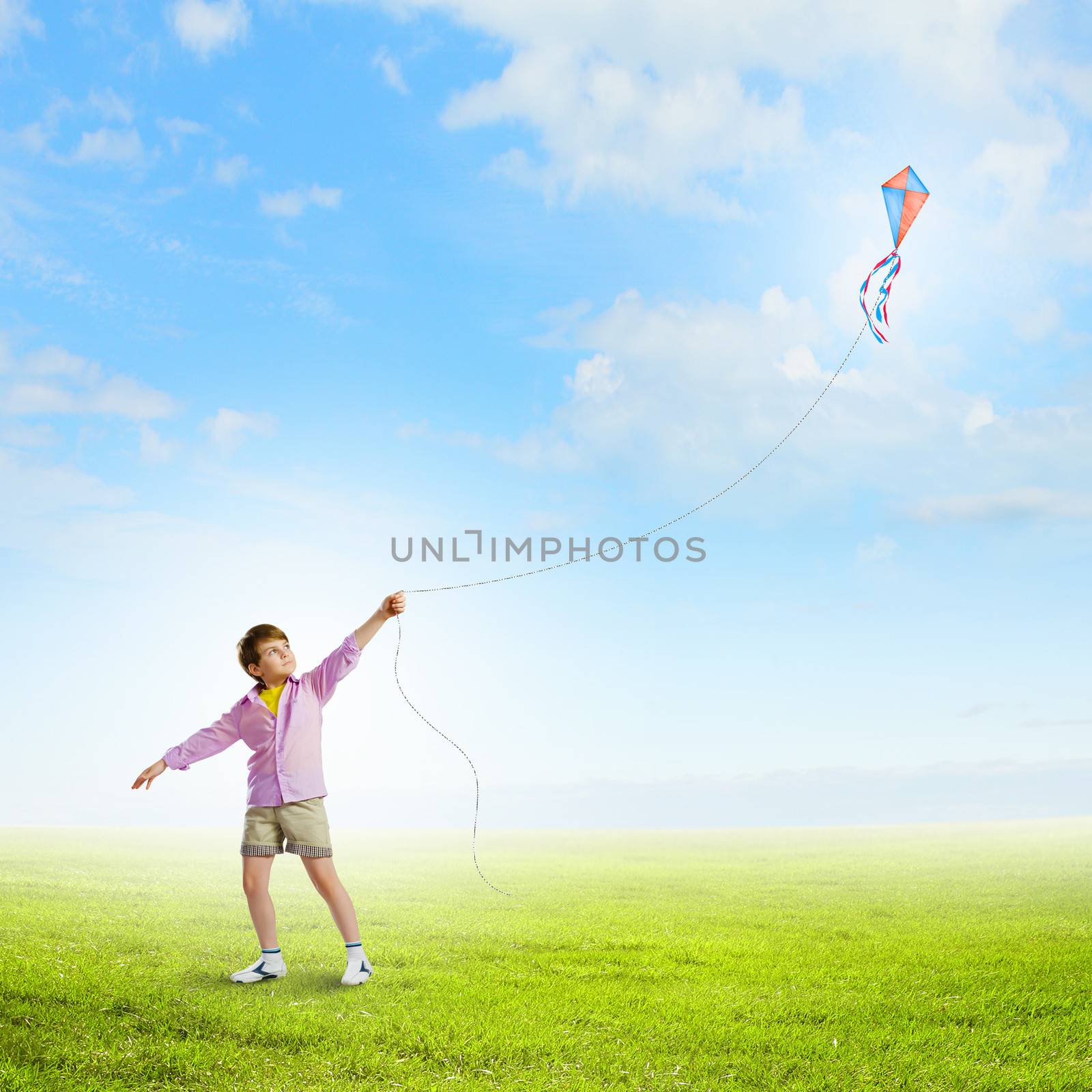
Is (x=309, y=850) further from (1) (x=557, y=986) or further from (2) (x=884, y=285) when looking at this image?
(2) (x=884, y=285)

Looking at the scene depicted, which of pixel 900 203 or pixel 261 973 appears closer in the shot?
pixel 261 973

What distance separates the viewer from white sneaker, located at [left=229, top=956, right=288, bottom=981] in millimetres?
6949

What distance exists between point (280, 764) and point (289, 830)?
0.47 meters

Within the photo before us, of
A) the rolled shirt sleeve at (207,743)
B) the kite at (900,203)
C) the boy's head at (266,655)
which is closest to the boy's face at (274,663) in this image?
the boy's head at (266,655)

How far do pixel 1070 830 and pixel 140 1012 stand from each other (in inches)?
977

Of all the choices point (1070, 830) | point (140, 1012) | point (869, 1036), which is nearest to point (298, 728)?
point (140, 1012)

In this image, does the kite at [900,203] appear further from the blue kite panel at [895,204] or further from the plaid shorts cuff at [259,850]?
the plaid shorts cuff at [259,850]

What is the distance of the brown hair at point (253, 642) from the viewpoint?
23.3 ft

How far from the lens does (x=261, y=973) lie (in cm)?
698

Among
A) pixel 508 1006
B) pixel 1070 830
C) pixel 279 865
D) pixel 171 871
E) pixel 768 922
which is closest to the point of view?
pixel 508 1006

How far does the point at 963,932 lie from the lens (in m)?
9.39

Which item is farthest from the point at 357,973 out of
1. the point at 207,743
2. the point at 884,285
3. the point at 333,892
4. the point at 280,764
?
the point at 884,285

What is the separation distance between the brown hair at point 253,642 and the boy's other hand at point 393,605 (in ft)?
3.09

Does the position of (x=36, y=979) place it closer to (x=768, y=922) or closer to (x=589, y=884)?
(x=768, y=922)
